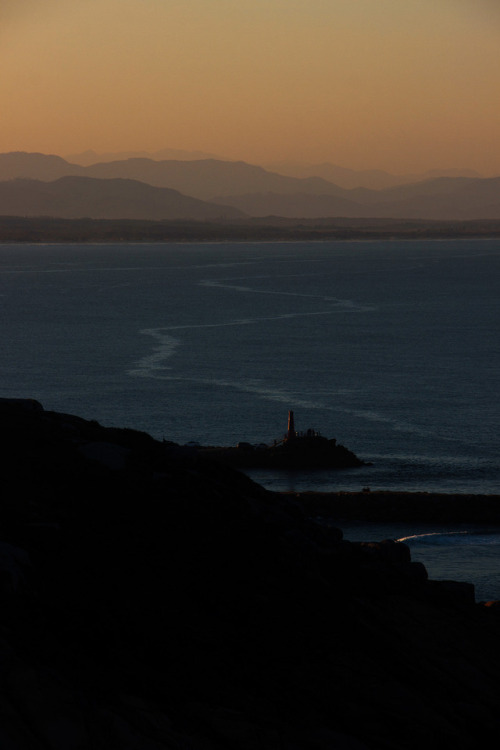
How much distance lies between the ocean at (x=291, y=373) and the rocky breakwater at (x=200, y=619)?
13.3m

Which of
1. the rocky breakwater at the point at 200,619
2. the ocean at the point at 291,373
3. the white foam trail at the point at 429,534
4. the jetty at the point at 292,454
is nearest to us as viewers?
the rocky breakwater at the point at 200,619

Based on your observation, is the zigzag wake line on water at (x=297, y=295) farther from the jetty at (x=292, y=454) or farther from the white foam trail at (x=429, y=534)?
the white foam trail at (x=429, y=534)

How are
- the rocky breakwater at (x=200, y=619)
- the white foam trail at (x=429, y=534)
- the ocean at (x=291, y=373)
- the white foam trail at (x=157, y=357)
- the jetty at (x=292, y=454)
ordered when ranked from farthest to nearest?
the white foam trail at (x=157, y=357), the ocean at (x=291, y=373), the jetty at (x=292, y=454), the white foam trail at (x=429, y=534), the rocky breakwater at (x=200, y=619)

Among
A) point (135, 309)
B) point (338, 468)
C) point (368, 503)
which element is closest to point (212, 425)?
point (338, 468)

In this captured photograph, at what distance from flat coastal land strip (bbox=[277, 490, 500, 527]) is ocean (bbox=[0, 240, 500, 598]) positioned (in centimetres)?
191

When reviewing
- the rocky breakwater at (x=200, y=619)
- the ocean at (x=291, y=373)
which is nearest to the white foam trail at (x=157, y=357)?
the ocean at (x=291, y=373)

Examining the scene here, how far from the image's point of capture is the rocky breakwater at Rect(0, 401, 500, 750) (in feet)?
47.6

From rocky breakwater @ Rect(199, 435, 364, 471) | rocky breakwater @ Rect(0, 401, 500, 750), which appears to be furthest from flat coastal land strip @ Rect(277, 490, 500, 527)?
rocky breakwater @ Rect(0, 401, 500, 750)

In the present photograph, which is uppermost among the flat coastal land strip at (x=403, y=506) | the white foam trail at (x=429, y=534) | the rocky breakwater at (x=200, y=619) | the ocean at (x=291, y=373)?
the rocky breakwater at (x=200, y=619)

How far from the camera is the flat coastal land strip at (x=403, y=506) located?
41.5m

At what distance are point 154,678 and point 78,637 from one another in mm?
1178

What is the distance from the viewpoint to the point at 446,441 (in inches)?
2201

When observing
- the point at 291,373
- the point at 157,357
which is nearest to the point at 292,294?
the point at 157,357

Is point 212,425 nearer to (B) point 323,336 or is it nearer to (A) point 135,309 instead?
(B) point 323,336
